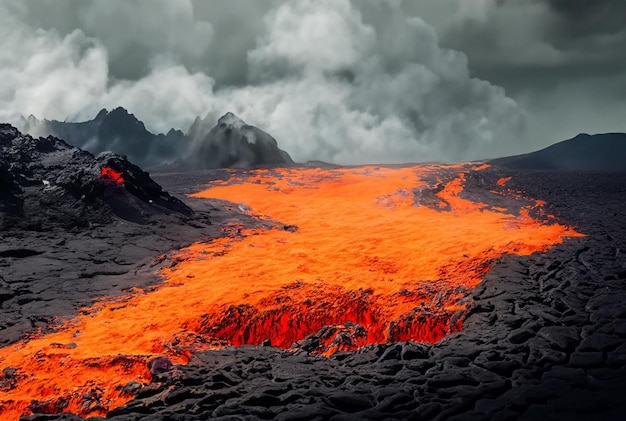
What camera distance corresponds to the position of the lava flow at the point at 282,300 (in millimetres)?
8078

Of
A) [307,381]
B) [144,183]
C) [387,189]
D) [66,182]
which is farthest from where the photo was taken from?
[387,189]

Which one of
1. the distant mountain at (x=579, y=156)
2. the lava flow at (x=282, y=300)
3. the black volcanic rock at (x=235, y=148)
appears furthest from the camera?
the black volcanic rock at (x=235, y=148)

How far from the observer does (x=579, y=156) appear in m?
49.1

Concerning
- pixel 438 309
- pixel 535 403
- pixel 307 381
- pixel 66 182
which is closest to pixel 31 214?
pixel 66 182

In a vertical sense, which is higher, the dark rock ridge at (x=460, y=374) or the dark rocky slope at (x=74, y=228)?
the dark rocky slope at (x=74, y=228)

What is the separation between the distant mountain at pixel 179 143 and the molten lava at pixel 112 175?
1379 inches

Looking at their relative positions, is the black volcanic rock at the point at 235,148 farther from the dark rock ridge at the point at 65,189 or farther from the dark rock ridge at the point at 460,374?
the dark rock ridge at the point at 460,374

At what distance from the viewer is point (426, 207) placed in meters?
24.2

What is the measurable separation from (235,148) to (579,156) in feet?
155

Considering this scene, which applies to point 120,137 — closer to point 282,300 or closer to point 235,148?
point 235,148

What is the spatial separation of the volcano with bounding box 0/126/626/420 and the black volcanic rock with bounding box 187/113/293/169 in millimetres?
34507

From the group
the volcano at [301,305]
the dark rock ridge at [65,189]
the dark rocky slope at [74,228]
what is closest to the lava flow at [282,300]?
the volcano at [301,305]

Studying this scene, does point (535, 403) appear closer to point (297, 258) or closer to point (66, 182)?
point (297, 258)

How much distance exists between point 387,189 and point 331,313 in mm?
19686
